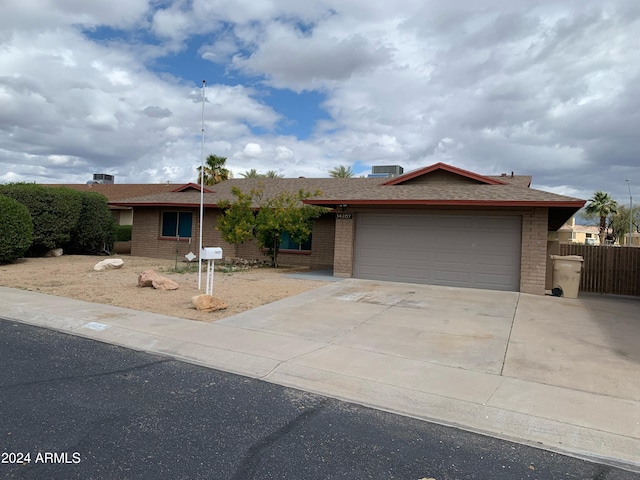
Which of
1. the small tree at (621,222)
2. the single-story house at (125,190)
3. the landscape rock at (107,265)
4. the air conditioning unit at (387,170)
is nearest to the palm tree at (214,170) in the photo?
the single-story house at (125,190)

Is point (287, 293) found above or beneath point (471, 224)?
beneath

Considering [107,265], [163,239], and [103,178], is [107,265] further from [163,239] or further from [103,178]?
[103,178]

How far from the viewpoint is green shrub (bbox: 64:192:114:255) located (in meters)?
22.3

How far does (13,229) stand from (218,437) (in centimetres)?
1702

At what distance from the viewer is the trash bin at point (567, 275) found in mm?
13406

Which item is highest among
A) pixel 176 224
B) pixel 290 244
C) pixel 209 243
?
pixel 176 224

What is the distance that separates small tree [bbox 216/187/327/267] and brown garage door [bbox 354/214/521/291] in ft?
8.53

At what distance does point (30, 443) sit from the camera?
3875 millimetres

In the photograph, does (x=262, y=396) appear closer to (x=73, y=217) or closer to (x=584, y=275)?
(x=584, y=275)

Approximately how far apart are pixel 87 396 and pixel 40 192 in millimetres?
17764

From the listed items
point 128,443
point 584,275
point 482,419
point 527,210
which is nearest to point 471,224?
point 527,210

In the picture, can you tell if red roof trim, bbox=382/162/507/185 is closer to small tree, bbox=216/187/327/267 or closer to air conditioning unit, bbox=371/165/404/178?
small tree, bbox=216/187/327/267

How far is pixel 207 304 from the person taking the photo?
970cm

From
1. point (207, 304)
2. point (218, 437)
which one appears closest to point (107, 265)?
point (207, 304)
